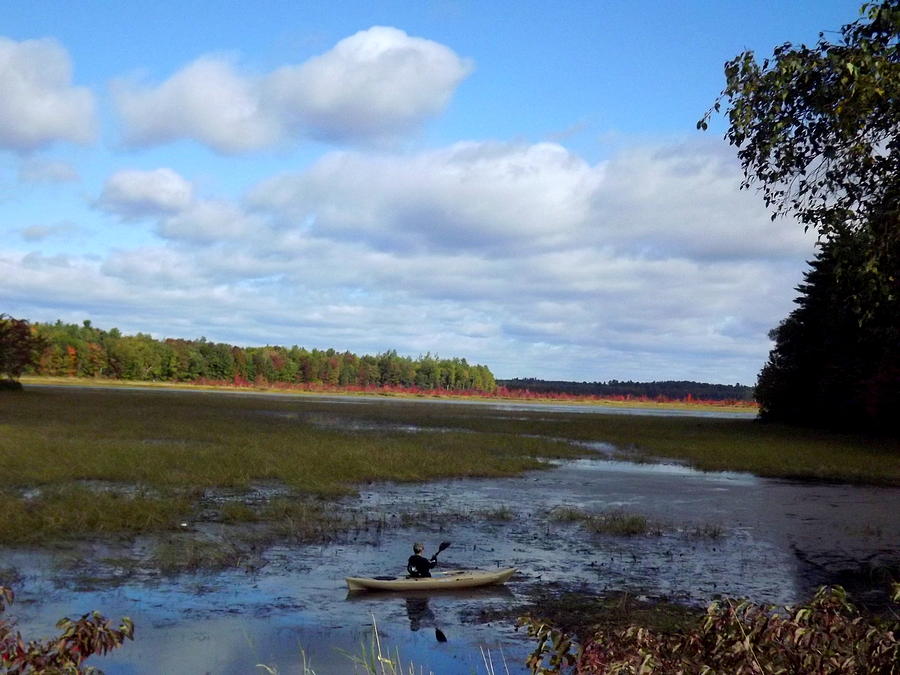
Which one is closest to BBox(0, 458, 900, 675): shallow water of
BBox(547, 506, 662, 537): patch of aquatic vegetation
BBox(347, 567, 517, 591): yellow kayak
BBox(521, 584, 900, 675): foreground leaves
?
BBox(347, 567, 517, 591): yellow kayak

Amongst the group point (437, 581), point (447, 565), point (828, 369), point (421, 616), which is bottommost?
point (421, 616)

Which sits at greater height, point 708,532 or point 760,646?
point 760,646

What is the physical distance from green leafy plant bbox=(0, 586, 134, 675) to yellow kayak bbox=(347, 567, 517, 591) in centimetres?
863

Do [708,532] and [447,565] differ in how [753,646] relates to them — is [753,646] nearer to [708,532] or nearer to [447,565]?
[447,565]

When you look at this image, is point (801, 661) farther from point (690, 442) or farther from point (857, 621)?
point (690, 442)

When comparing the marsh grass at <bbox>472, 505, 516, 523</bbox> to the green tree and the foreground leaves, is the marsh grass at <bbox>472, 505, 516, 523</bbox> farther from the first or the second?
the foreground leaves

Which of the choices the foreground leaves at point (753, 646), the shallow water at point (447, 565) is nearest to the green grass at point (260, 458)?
the shallow water at point (447, 565)

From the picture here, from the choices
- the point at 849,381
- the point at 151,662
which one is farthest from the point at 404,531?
the point at 849,381

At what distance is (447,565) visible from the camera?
1568cm

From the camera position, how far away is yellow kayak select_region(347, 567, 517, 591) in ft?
44.5

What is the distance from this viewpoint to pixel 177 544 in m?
16.7

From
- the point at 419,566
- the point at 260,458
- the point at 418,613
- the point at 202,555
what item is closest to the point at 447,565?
the point at 419,566

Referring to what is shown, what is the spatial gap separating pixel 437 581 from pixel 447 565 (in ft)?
5.81

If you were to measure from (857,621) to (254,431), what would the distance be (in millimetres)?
41782
